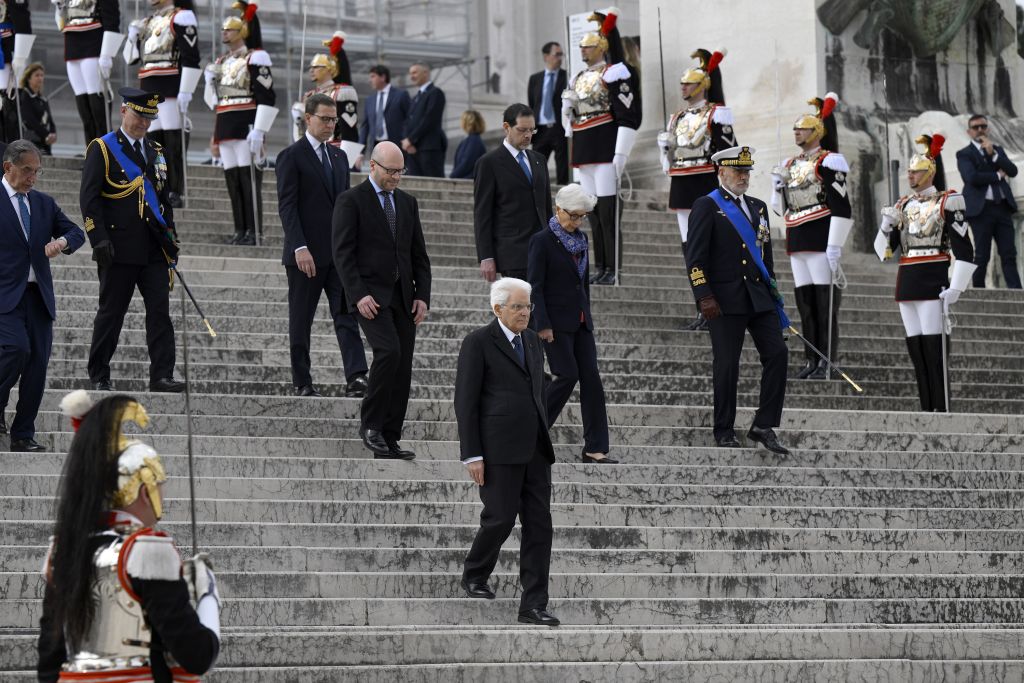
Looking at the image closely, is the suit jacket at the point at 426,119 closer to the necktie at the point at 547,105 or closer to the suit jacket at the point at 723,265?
the necktie at the point at 547,105

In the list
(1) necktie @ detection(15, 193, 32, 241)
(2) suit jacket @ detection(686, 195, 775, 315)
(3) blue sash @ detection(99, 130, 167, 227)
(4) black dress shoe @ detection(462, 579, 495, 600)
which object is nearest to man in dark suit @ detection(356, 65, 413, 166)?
(2) suit jacket @ detection(686, 195, 775, 315)

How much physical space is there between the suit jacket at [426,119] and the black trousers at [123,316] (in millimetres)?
8691

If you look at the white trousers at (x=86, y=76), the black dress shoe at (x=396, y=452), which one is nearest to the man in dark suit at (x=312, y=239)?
the black dress shoe at (x=396, y=452)

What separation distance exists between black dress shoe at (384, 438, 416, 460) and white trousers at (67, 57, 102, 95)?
6.65m

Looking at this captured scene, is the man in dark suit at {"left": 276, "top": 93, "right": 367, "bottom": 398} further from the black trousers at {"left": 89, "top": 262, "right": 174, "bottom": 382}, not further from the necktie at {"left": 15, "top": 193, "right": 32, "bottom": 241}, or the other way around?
the necktie at {"left": 15, "top": 193, "right": 32, "bottom": 241}

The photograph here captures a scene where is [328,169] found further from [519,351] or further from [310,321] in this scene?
[519,351]

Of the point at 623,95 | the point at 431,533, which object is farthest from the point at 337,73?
the point at 431,533

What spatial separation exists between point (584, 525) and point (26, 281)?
2934 millimetres

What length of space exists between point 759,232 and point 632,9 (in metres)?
17.8

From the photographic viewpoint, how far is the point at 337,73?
15.8 meters

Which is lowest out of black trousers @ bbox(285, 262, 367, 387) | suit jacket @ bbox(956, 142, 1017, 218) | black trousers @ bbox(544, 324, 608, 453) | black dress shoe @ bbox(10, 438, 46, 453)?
black dress shoe @ bbox(10, 438, 46, 453)

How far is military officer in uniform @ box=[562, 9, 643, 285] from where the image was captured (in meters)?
14.7

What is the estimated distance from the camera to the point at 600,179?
48.4 feet

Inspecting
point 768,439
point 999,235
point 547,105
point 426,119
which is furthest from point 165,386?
point 999,235
